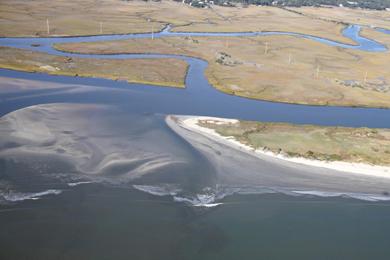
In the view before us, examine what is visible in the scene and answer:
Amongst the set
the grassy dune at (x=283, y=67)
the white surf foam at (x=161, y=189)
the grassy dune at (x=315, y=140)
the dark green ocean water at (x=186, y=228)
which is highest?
the grassy dune at (x=283, y=67)

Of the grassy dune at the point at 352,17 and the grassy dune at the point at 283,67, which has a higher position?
the grassy dune at the point at 352,17

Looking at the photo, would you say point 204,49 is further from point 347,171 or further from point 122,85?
point 347,171

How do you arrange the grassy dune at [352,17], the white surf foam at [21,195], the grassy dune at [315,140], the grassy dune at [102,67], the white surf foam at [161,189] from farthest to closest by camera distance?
1. the grassy dune at [352,17]
2. the grassy dune at [102,67]
3. the grassy dune at [315,140]
4. the white surf foam at [161,189]
5. the white surf foam at [21,195]

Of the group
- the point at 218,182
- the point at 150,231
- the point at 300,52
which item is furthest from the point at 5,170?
the point at 300,52

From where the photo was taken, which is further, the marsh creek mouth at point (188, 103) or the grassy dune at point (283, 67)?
the grassy dune at point (283, 67)

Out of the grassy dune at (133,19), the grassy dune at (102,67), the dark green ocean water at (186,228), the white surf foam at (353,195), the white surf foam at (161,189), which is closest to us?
the dark green ocean water at (186,228)

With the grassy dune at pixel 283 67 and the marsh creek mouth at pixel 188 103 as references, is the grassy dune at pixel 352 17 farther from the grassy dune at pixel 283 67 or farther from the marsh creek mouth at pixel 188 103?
the marsh creek mouth at pixel 188 103

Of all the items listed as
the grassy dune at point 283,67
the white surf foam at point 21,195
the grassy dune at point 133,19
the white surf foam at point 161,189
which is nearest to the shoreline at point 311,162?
the white surf foam at point 161,189

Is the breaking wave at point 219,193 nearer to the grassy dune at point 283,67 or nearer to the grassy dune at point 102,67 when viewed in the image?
the grassy dune at point 283,67
